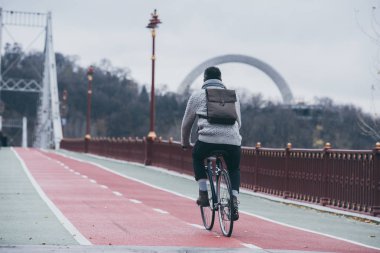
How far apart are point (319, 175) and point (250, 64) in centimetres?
11825

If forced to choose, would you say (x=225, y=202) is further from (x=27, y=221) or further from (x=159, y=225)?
(x=27, y=221)

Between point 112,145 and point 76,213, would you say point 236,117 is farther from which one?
point 112,145

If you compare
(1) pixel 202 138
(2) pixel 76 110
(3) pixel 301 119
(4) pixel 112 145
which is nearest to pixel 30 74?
(2) pixel 76 110

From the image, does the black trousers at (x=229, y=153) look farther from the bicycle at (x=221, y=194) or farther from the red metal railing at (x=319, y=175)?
the red metal railing at (x=319, y=175)

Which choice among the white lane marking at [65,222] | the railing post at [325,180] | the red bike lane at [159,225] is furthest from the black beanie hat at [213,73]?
the railing post at [325,180]

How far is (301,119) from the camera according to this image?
410ft

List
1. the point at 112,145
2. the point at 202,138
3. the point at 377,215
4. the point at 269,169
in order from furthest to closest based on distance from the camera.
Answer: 1. the point at 112,145
2. the point at 269,169
3. the point at 377,215
4. the point at 202,138

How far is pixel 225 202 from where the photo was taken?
1055cm

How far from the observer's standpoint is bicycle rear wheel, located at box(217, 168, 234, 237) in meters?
10.3

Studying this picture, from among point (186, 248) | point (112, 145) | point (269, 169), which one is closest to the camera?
point (186, 248)

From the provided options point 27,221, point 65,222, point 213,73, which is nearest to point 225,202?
point 213,73

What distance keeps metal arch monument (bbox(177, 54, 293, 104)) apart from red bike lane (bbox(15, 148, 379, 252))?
109793 mm

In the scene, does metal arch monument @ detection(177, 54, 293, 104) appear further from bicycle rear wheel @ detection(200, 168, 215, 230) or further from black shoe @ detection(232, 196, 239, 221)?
black shoe @ detection(232, 196, 239, 221)

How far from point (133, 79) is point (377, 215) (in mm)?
158002
